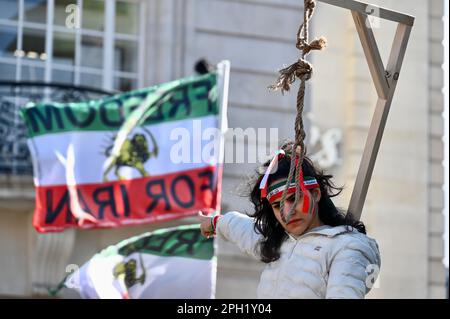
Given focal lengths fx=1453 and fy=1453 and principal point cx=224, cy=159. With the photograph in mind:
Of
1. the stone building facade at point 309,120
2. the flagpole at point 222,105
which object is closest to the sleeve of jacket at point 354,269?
the flagpole at point 222,105

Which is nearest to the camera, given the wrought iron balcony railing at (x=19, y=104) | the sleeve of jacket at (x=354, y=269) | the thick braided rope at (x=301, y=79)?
the sleeve of jacket at (x=354, y=269)

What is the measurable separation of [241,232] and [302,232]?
1.40 ft

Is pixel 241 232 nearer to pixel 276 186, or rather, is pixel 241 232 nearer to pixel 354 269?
pixel 276 186

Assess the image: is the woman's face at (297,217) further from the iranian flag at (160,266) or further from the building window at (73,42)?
the building window at (73,42)

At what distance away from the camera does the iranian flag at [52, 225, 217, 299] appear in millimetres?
12289

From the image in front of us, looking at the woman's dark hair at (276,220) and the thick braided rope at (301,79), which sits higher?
the thick braided rope at (301,79)

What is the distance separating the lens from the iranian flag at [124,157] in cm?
1343

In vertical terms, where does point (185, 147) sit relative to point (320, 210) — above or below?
below

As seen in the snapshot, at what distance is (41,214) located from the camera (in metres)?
13.4

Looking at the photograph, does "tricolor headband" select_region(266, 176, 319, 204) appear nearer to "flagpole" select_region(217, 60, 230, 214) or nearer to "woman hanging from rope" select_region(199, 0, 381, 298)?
"woman hanging from rope" select_region(199, 0, 381, 298)

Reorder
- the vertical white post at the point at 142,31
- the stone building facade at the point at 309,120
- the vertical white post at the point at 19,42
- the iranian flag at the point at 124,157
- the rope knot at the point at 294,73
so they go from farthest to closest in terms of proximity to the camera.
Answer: the vertical white post at the point at 142,31 < the vertical white post at the point at 19,42 < the stone building facade at the point at 309,120 < the iranian flag at the point at 124,157 < the rope knot at the point at 294,73

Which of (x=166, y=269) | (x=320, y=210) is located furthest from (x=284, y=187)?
(x=166, y=269)

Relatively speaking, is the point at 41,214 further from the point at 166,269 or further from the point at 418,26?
the point at 418,26
